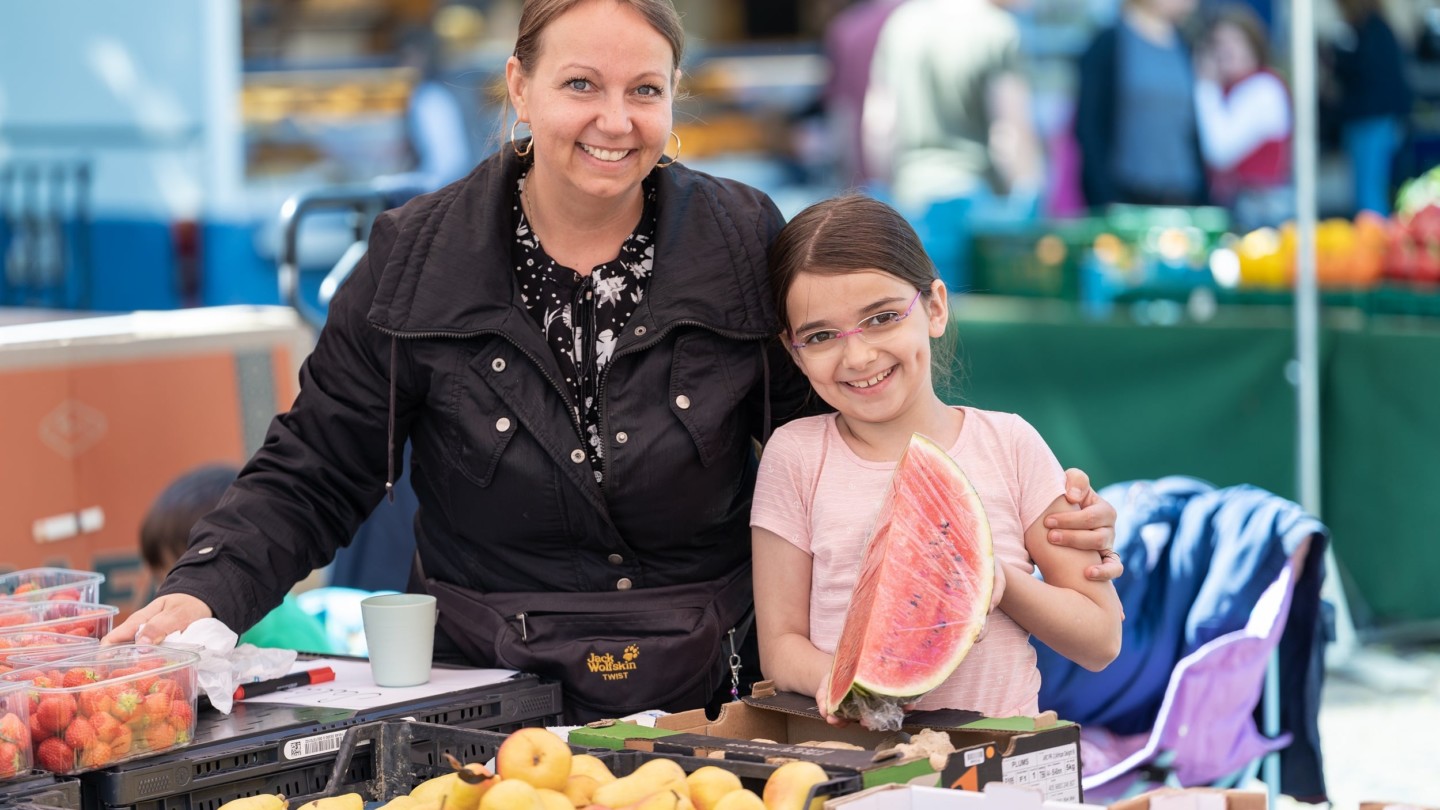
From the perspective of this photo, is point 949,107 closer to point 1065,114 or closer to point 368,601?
point 1065,114

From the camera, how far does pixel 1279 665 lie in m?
3.92

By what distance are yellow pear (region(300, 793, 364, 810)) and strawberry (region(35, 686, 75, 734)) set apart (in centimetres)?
33

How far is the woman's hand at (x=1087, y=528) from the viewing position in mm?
2555

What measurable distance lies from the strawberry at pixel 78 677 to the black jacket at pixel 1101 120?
7.44m

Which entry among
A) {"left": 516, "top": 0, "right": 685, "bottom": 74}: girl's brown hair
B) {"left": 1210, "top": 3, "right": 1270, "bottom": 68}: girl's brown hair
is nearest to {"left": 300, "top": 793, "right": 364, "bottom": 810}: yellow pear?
{"left": 516, "top": 0, "right": 685, "bottom": 74}: girl's brown hair

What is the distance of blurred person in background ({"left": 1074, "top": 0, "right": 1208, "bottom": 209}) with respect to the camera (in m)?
8.84

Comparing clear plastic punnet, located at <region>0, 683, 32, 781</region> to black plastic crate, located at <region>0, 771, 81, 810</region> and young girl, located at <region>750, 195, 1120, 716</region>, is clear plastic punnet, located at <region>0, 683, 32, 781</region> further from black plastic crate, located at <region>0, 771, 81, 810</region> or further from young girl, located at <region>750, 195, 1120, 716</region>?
young girl, located at <region>750, 195, 1120, 716</region>

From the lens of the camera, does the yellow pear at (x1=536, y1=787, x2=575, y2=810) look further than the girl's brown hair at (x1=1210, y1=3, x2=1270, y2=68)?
No

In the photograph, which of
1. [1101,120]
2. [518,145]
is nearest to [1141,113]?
[1101,120]

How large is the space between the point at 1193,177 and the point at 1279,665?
566cm

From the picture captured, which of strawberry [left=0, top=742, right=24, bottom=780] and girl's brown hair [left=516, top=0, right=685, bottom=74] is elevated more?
girl's brown hair [left=516, top=0, right=685, bottom=74]

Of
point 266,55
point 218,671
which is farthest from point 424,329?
point 266,55

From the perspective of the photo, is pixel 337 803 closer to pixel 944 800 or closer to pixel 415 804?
pixel 415 804

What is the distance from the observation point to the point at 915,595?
2.40m
